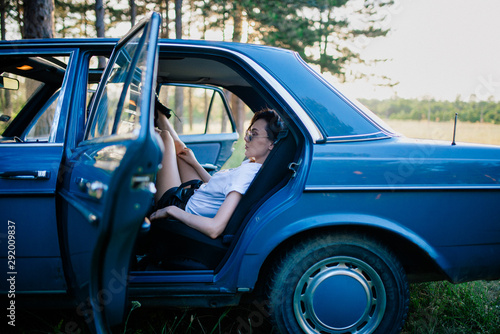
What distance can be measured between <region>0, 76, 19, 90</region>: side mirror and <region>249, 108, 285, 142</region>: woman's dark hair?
6.42ft

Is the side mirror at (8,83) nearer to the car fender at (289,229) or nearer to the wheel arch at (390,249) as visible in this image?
the car fender at (289,229)

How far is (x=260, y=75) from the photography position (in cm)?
201

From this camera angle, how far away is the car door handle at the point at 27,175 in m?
1.85

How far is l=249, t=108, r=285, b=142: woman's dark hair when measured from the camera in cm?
236

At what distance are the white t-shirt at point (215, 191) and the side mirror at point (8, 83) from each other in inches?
67.8

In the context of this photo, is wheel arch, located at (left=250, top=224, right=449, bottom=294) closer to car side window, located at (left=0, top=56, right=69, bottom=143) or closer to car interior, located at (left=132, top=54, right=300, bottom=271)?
car interior, located at (left=132, top=54, right=300, bottom=271)

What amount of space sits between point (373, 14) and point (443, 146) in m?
24.0

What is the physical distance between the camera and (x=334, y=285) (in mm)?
1959

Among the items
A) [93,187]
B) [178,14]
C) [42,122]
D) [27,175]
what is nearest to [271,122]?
[93,187]

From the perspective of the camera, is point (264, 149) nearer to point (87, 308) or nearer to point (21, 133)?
point (87, 308)

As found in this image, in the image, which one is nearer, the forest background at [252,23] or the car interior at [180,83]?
the car interior at [180,83]

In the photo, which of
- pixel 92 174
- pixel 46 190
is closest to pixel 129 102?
pixel 92 174

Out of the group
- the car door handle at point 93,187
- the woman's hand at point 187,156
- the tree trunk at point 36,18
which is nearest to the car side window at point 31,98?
the woman's hand at point 187,156

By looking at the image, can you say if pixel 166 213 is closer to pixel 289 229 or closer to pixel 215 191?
pixel 215 191
